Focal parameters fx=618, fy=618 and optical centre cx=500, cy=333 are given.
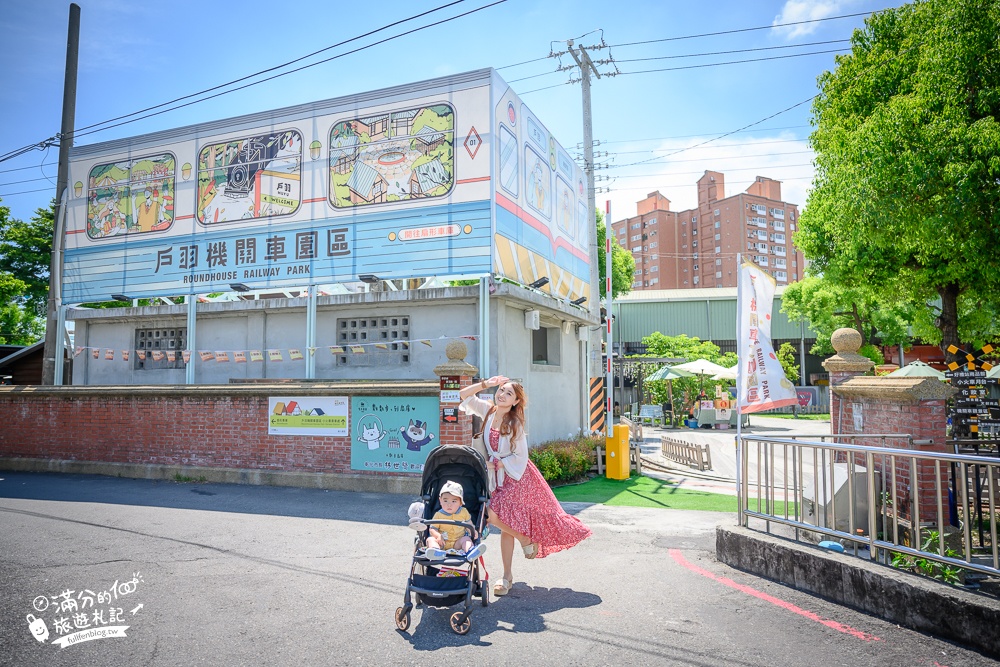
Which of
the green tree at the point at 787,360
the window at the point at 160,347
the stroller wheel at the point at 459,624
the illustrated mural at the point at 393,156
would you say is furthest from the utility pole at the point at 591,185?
the green tree at the point at 787,360

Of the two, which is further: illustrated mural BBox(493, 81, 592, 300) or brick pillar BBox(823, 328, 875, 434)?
illustrated mural BBox(493, 81, 592, 300)

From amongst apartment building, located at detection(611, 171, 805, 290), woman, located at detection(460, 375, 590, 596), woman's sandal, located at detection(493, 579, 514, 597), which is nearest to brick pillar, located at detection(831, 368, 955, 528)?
woman, located at detection(460, 375, 590, 596)

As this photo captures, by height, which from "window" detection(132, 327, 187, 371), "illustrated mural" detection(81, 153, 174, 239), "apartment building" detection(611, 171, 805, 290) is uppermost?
"apartment building" detection(611, 171, 805, 290)

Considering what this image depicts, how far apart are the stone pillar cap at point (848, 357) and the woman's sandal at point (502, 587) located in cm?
619

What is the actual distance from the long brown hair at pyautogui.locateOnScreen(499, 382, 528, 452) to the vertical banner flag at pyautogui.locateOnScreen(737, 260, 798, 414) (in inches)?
109

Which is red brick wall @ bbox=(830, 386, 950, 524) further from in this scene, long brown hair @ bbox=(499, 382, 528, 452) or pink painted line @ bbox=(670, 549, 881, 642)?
long brown hair @ bbox=(499, 382, 528, 452)

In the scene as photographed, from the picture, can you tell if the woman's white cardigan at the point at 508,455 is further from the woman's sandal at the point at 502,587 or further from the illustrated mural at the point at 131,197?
the illustrated mural at the point at 131,197

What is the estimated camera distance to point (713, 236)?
81875mm

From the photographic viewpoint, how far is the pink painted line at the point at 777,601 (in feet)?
14.1

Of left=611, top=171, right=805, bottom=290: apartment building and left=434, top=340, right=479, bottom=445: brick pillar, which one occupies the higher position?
left=611, top=171, right=805, bottom=290: apartment building

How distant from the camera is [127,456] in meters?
12.5

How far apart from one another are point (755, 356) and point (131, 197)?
15635mm

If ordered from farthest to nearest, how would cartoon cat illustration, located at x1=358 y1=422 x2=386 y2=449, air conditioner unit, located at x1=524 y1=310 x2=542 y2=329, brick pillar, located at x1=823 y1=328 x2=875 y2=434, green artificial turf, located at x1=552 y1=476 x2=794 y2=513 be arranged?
air conditioner unit, located at x1=524 y1=310 x2=542 y2=329, cartoon cat illustration, located at x1=358 y1=422 x2=386 y2=449, green artificial turf, located at x1=552 y1=476 x2=794 y2=513, brick pillar, located at x1=823 y1=328 x2=875 y2=434

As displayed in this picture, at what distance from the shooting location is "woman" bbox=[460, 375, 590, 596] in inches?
205
